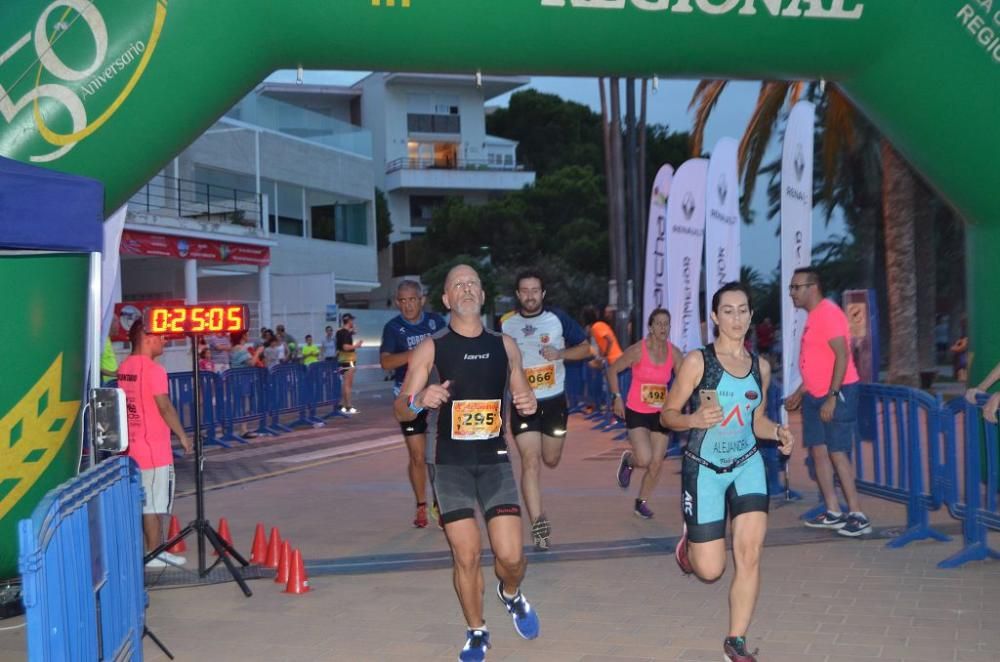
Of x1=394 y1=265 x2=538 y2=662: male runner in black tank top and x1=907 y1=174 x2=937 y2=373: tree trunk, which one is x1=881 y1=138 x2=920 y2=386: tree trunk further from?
x1=394 y1=265 x2=538 y2=662: male runner in black tank top

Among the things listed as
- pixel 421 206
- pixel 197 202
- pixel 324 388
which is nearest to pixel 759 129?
pixel 324 388

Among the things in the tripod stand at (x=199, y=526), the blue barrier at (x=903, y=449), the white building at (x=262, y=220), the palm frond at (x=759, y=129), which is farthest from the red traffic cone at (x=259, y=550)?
the white building at (x=262, y=220)

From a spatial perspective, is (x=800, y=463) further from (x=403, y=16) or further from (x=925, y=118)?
(x=403, y=16)

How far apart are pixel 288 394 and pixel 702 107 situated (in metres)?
9.29

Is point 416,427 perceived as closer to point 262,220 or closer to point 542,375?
point 542,375

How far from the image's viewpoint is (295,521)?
32.7 ft

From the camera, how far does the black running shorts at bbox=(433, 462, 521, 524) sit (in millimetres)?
5668

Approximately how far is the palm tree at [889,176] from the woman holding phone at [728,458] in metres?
14.4

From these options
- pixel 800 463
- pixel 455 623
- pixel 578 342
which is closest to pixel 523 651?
pixel 455 623

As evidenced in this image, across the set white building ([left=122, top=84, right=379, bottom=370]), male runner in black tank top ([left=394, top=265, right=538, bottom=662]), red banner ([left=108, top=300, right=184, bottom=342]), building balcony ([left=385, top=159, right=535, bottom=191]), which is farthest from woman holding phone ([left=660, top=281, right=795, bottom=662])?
building balcony ([left=385, top=159, right=535, bottom=191])

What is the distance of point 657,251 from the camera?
15.2 metres

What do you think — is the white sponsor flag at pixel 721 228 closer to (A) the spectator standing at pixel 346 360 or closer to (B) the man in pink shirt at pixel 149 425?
(B) the man in pink shirt at pixel 149 425

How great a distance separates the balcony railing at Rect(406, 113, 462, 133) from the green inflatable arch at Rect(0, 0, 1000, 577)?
5596cm

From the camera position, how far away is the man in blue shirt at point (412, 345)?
29.1 feet
